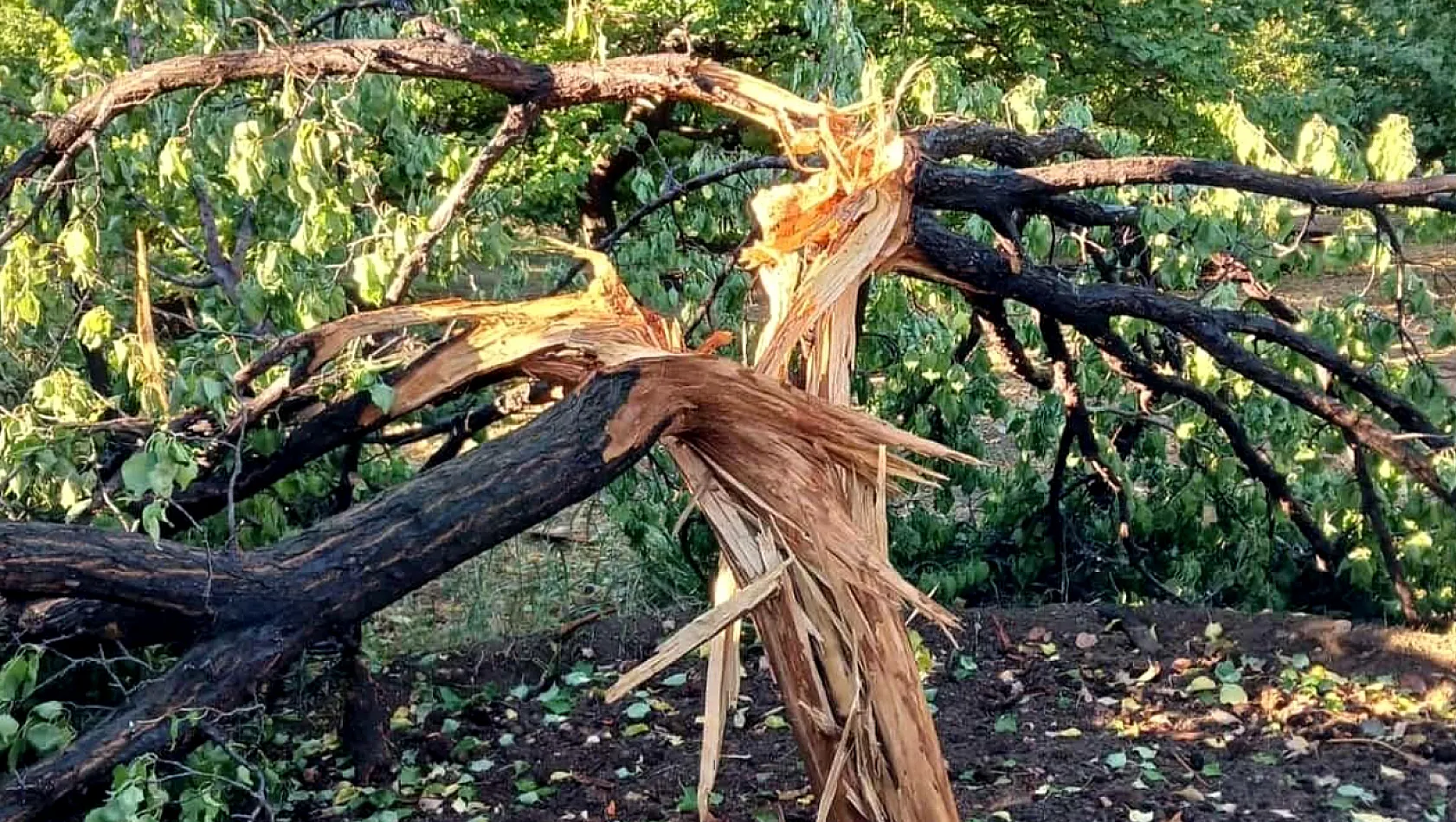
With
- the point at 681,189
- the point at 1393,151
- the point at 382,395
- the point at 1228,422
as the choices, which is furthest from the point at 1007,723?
the point at 382,395

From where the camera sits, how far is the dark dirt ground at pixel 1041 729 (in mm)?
3461

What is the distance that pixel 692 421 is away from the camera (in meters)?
2.45

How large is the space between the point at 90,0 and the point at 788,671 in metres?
3.03

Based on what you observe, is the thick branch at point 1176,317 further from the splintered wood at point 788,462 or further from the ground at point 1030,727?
the ground at point 1030,727

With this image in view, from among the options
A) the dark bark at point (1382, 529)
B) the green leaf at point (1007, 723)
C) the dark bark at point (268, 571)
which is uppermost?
the dark bark at point (268, 571)

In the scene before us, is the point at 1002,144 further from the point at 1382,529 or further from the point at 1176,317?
the point at 1382,529

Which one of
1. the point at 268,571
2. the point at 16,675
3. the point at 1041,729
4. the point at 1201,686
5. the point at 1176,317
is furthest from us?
the point at 1201,686

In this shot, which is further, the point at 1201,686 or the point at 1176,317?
the point at 1201,686

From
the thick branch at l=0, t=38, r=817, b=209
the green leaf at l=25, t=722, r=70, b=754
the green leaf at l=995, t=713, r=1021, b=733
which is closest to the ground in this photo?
the green leaf at l=995, t=713, r=1021, b=733

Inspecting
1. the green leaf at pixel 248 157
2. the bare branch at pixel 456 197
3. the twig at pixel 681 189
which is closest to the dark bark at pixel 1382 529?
the twig at pixel 681 189

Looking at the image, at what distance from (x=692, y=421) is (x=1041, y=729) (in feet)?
6.37

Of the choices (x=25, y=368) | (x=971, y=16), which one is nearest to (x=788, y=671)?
(x=25, y=368)

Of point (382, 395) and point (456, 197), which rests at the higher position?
point (456, 197)

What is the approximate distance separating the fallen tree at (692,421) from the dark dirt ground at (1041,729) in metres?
0.75
